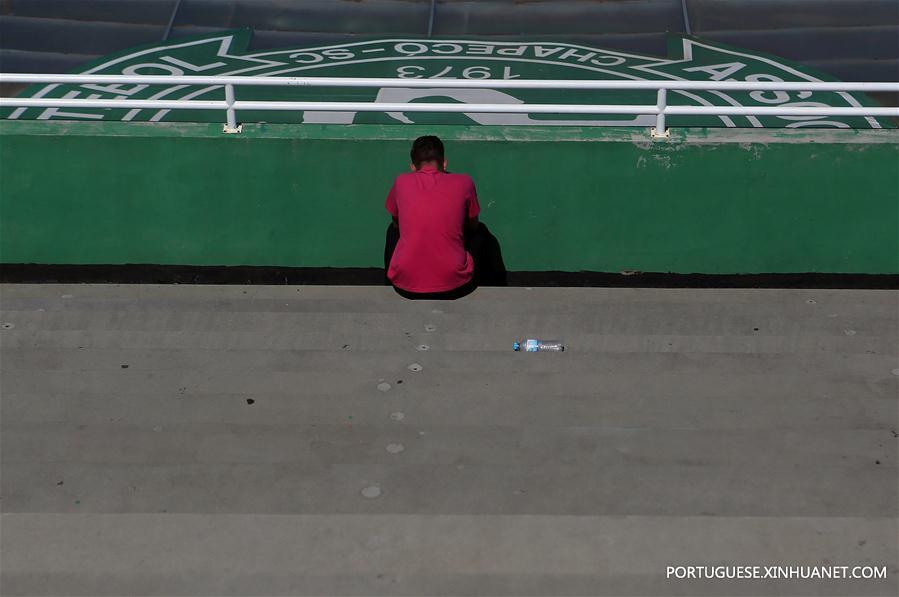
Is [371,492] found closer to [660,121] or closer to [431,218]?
[431,218]

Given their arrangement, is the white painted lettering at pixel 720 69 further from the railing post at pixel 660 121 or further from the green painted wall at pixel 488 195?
the railing post at pixel 660 121

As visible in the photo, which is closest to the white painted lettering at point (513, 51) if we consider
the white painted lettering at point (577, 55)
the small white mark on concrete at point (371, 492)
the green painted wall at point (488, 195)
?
the white painted lettering at point (577, 55)

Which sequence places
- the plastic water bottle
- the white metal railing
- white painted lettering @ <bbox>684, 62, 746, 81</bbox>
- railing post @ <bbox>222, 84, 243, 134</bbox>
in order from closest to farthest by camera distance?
the white metal railing, the plastic water bottle, railing post @ <bbox>222, 84, 243, 134</bbox>, white painted lettering @ <bbox>684, 62, 746, 81</bbox>

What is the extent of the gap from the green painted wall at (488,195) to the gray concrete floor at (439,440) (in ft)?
1.00

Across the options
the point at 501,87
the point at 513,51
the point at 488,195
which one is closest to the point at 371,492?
the point at 501,87

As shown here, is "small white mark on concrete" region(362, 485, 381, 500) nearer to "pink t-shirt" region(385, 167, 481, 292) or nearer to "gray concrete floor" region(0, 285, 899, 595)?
"gray concrete floor" region(0, 285, 899, 595)

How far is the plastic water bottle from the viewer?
6.44m

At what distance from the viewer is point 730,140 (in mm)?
6988

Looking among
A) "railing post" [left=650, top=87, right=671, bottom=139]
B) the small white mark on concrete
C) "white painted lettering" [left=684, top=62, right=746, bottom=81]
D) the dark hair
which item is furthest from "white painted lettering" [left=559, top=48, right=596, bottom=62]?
the small white mark on concrete

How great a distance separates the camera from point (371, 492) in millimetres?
4918

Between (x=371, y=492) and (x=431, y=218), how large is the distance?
2268 mm

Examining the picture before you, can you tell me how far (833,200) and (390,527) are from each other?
13.6 feet

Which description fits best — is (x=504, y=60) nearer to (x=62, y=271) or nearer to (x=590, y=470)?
(x=62, y=271)

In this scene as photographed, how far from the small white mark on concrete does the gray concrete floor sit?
13 mm
